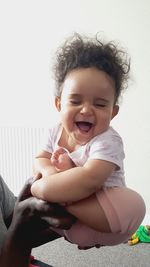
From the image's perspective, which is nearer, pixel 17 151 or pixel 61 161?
pixel 61 161

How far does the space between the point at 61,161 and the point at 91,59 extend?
0.26 meters

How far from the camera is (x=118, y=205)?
0.65 metres

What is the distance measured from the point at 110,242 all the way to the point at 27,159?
2066 millimetres

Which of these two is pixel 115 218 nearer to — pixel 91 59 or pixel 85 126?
pixel 85 126

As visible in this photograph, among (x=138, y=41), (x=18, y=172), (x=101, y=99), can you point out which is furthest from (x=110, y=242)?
(x=18, y=172)

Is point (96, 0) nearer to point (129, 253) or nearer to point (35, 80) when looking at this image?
point (35, 80)

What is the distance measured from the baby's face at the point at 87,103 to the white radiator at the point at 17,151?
189 cm

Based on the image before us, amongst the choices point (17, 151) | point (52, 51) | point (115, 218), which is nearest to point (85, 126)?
point (115, 218)

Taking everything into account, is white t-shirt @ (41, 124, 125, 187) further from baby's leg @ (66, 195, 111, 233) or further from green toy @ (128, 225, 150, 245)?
green toy @ (128, 225, 150, 245)

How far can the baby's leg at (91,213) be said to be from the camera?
63cm

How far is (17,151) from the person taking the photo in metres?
2.71

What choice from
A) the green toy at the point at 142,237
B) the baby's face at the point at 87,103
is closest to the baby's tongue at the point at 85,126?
the baby's face at the point at 87,103

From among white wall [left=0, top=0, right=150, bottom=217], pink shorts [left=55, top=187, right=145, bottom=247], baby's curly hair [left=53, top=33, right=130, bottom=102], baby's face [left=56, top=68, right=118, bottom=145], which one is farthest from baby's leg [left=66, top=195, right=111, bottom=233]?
white wall [left=0, top=0, right=150, bottom=217]

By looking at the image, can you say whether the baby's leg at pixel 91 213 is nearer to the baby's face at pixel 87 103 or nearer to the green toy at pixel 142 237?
the baby's face at pixel 87 103
